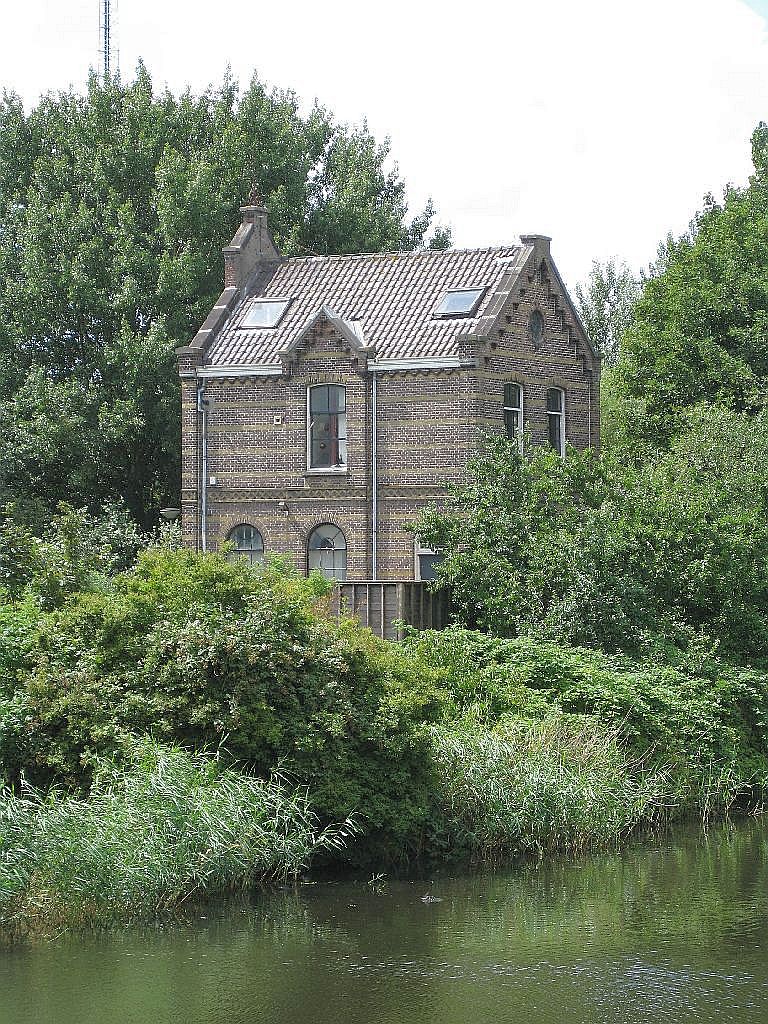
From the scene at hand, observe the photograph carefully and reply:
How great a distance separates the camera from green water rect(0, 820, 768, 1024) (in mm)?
11672

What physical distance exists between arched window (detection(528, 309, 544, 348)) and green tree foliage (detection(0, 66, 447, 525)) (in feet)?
30.0

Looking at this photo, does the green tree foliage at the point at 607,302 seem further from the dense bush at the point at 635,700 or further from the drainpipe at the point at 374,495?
the dense bush at the point at 635,700

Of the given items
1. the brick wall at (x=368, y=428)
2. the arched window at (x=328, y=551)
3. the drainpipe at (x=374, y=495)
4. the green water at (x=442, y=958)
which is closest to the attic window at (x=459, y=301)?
the brick wall at (x=368, y=428)

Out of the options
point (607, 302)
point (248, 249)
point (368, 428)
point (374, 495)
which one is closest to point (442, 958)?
point (374, 495)

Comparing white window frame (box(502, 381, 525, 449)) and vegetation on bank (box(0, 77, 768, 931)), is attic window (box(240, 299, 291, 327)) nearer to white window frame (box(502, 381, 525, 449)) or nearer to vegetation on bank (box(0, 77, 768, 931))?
vegetation on bank (box(0, 77, 768, 931))

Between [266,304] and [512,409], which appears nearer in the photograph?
[512,409]

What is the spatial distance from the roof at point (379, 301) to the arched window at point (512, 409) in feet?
6.10

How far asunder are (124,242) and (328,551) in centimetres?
1175

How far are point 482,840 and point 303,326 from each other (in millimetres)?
18995

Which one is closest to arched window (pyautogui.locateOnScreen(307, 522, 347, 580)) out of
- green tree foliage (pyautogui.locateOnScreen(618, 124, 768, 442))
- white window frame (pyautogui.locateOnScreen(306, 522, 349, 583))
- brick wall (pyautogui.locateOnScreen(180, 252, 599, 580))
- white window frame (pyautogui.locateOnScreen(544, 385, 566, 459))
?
white window frame (pyautogui.locateOnScreen(306, 522, 349, 583))

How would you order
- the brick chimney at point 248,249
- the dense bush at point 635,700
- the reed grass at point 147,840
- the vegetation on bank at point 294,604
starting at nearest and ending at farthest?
the reed grass at point 147,840 < the vegetation on bank at point 294,604 < the dense bush at point 635,700 < the brick chimney at point 248,249

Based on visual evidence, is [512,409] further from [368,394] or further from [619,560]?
[619,560]

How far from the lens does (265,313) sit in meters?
35.7

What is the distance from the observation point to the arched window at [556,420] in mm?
34969
